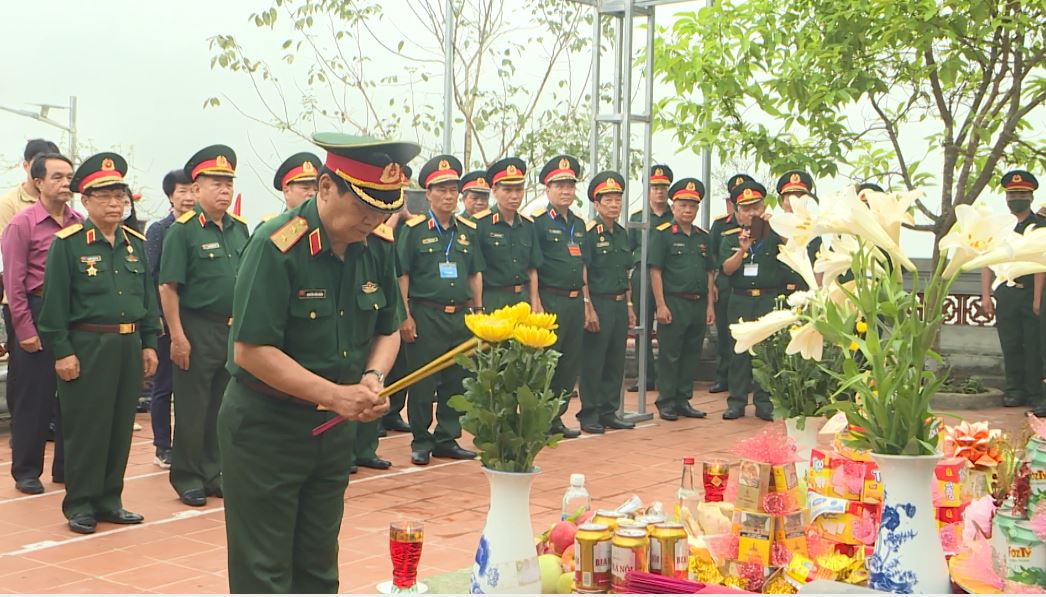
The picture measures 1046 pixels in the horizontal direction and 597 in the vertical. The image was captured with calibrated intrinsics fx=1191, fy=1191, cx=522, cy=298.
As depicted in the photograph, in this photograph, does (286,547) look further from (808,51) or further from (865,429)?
(808,51)

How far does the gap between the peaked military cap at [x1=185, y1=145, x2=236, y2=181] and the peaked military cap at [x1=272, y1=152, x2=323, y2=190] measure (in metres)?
0.63

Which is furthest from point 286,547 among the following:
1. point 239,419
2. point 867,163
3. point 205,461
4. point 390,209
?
point 867,163

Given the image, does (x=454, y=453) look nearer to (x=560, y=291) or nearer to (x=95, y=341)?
(x=560, y=291)

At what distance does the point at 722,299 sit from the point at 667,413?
5.18 ft

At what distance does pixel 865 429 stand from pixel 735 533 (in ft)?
1.49

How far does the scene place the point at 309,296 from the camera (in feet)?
10.1

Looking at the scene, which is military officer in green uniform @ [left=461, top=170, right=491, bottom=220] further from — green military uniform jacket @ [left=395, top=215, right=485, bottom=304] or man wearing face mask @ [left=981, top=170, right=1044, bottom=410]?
man wearing face mask @ [left=981, top=170, right=1044, bottom=410]

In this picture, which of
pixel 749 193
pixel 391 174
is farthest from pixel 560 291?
pixel 391 174

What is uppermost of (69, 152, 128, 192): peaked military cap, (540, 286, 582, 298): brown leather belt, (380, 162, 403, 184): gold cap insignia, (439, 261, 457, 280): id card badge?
(69, 152, 128, 192): peaked military cap

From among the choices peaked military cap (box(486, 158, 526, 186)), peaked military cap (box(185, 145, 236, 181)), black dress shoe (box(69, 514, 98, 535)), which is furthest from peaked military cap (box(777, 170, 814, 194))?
black dress shoe (box(69, 514, 98, 535))

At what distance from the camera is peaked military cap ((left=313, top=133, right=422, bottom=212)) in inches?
115

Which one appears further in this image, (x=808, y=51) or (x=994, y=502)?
(x=808, y=51)

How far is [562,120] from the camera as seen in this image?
1200cm

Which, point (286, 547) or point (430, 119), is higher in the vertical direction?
point (430, 119)
